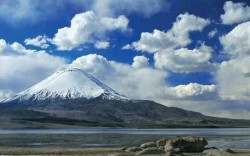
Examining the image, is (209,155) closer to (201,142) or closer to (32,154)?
(201,142)

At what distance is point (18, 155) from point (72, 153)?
5866mm

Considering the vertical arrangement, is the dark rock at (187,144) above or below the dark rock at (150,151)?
above

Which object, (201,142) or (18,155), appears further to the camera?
(201,142)

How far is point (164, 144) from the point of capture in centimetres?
6019

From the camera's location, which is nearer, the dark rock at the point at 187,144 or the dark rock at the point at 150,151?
the dark rock at the point at 150,151

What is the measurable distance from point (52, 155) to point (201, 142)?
690 inches

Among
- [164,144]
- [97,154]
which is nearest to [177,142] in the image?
[164,144]

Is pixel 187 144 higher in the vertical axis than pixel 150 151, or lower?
higher

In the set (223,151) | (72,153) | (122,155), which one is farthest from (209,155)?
(72,153)

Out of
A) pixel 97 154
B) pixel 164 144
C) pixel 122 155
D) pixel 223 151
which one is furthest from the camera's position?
pixel 164 144

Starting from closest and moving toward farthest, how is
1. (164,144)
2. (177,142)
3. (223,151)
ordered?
(223,151) → (177,142) → (164,144)

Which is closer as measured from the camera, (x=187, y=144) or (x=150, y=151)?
(x=150, y=151)

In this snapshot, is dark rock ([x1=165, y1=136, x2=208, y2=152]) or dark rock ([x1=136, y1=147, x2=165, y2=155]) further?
dark rock ([x1=165, y1=136, x2=208, y2=152])

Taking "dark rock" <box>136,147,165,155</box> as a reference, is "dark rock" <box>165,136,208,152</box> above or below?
above
